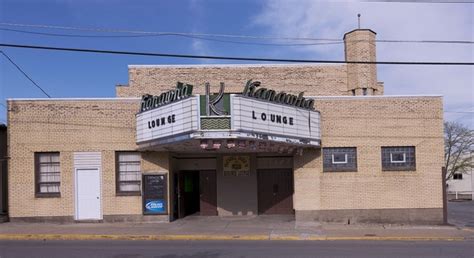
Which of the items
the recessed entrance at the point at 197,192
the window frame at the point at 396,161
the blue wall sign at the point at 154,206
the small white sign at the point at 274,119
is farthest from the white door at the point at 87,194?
the window frame at the point at 396,161

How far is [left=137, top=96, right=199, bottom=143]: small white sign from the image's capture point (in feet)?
63.8

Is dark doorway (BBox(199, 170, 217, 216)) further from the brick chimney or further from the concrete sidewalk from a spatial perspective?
the brick chimney

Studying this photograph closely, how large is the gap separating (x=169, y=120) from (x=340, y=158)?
7560mm

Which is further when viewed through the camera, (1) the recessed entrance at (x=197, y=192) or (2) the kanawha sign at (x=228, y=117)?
(1) the recessed entrance at (x=197, y=192)

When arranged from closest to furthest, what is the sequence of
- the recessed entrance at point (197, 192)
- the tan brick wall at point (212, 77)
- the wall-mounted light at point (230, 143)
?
1. the wall-mounted light at point (230, 143)
2. the recessed entrance at point (197, 192)
3. the tan brick wall at point (212, 77)

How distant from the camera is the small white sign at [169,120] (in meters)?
19.5

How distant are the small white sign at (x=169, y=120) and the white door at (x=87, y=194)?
2.68 m

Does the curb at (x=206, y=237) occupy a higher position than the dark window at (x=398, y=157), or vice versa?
the dark window at (x=398, y=157)

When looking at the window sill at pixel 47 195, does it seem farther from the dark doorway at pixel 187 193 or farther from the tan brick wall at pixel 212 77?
the tan brick wall at pixel 212 77

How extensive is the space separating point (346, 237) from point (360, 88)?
46.3ft

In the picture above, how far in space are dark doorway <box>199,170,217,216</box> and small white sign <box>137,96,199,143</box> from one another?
5011mm

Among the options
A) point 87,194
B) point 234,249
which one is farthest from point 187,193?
point 234,249

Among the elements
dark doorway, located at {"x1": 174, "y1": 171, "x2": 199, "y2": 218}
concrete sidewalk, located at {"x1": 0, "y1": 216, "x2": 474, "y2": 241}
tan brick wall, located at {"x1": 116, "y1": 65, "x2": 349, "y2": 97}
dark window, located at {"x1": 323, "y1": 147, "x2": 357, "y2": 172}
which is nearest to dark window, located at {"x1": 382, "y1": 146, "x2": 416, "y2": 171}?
dark window, located at {"x1": 323, "y1": 147, "x2": 357, "y2": 172}

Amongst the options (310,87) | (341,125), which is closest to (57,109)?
(341,125)
